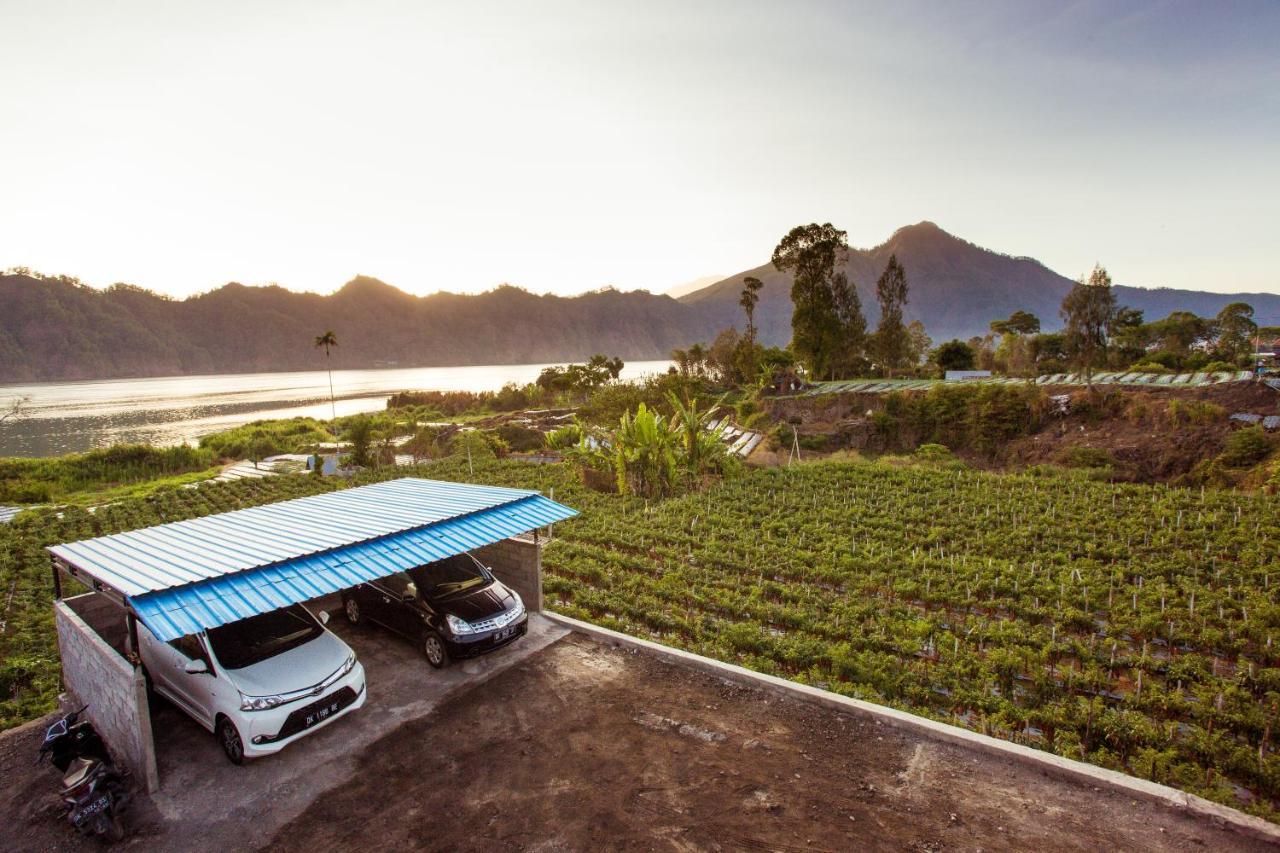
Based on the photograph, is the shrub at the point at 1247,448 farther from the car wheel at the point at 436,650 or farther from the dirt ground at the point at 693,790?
the car wheel at the point at 436,650

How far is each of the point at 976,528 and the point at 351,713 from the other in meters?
15.5

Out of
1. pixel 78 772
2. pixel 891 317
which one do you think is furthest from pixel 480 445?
pixel 891 317

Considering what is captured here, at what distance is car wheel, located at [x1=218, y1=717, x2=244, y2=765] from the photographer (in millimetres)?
6871

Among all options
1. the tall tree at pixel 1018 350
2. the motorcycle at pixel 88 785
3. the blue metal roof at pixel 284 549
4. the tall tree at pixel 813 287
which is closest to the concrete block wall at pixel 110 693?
the motorcycle at pixel 88 785

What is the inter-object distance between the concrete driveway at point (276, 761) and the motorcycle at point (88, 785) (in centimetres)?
28

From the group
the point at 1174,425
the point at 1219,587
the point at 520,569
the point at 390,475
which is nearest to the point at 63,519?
the point at 390,475

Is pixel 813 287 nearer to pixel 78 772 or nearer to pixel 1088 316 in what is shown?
pixel 1088 316

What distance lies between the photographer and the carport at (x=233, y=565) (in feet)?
21.2

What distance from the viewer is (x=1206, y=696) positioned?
7914 millimetres

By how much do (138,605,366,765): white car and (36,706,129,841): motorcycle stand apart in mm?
985

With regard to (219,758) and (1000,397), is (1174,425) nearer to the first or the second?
(1000,397)

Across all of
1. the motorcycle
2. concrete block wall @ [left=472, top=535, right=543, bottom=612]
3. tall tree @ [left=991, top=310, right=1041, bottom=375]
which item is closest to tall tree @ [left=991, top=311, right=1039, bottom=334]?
tall tree @ [left=991, top=310, right=1041, bottom=375]

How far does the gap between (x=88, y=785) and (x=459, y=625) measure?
411 cm

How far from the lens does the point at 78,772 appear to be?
5867 mm
